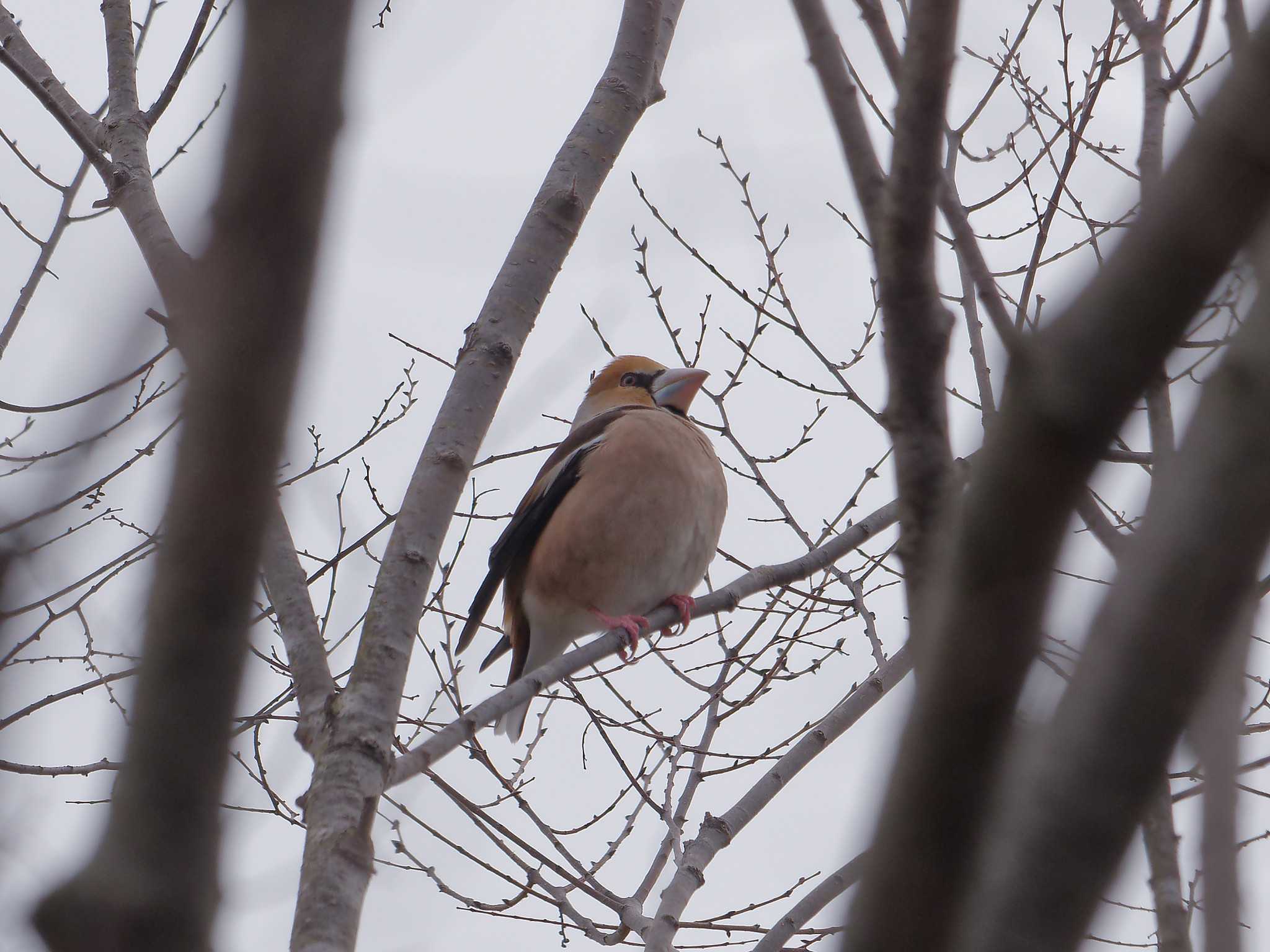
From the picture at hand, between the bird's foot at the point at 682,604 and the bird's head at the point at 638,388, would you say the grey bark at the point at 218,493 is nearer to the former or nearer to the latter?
the bird's foot at the point at 682,604

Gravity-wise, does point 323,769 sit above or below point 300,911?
above

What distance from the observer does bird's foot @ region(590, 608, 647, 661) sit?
5.48 meters

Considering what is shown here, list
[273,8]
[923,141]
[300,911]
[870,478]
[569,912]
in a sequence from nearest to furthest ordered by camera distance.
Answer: [273,8], [923,141], [300,911], [569,912], [870,478]

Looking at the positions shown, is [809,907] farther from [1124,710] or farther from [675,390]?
[675,390]

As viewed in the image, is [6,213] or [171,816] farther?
[6,213]

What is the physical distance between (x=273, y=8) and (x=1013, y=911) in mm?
993

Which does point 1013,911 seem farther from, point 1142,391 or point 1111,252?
point 1111,252

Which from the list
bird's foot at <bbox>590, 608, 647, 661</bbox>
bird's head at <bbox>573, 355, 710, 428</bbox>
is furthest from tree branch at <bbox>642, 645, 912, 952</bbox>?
bird's head at <bbox>573, 355, 710, 428</bbox>

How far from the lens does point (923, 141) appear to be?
4.91 ft

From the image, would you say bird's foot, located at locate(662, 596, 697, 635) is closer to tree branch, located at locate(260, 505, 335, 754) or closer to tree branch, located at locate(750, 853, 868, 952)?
tree branch, located at locate(750, 853, 868, 952)

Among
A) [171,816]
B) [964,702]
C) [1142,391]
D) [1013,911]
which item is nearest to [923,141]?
[1142,391]

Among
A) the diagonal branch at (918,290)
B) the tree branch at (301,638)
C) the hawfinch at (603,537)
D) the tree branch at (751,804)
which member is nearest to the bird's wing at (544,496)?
the hawfinch at (603,537)

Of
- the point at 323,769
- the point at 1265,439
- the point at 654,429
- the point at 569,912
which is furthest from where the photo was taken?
the point at 654,429

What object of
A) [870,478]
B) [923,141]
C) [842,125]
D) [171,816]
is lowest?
[171,816]
